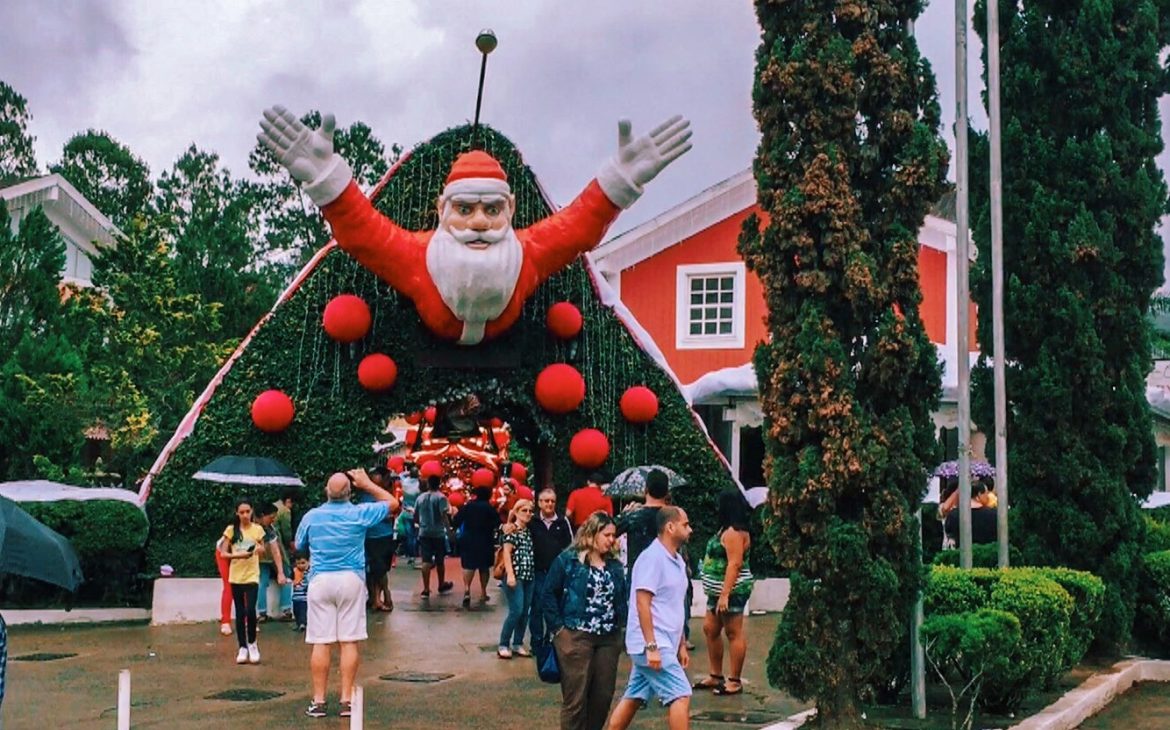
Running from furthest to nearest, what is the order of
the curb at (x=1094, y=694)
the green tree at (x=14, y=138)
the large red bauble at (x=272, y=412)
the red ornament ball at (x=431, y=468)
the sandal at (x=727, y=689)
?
the green tree at (x=14, y=138) → the red ornament ball at (x=431, y=468) → the large red bauble at (x=272, y=412) → the sandal at (x=727, y=689) → the curb at (x=1094, y=694)

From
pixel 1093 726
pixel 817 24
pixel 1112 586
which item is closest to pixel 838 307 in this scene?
pixel 817 24

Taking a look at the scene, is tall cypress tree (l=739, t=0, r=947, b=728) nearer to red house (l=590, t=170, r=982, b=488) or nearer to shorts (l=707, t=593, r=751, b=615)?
shorts (l=707, t=593, r=751, b=615)

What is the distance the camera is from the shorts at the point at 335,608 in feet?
33.8

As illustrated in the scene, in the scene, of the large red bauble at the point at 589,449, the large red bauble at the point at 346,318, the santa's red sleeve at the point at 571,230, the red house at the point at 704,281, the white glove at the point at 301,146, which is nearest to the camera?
the white glove at the point at 301,146

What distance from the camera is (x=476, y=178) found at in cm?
1686

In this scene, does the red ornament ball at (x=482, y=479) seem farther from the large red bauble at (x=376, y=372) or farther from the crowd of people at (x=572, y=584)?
the large red bauble at (x=376, y=372)

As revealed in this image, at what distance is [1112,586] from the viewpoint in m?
13.6

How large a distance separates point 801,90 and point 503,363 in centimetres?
918

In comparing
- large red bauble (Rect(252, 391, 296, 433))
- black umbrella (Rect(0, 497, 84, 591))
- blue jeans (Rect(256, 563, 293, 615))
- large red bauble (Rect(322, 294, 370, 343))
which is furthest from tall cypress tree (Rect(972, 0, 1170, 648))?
black umbrella (Rect(0, 497, 84, 591))

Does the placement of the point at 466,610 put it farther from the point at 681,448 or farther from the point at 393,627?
the point at 681,448

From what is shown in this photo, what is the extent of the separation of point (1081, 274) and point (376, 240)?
7921mm

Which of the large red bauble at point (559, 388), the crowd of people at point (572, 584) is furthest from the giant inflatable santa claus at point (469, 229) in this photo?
the crowd of people at point (572, 584)

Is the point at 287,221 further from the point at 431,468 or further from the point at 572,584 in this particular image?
the point at 572,584

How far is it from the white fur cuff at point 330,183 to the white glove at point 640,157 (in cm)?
308
